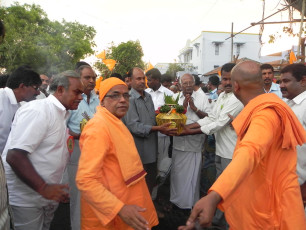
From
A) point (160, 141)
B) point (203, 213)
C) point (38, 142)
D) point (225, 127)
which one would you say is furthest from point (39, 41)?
point (203, 213)

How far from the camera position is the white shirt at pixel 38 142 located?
212 cm

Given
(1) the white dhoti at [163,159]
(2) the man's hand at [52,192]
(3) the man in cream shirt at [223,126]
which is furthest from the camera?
(1) the white dhoti at [163,159]

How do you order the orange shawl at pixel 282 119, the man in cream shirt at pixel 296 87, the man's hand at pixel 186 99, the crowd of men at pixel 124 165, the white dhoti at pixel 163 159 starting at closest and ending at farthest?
the crowd of men at pixel 124 165, the orange shawl at pixel 282 119, the man in cream shirt at pixel 296 87, the man's hand at pixel 186 99, the white dhoti at pixel 163 159

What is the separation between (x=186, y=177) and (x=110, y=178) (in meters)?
2.69

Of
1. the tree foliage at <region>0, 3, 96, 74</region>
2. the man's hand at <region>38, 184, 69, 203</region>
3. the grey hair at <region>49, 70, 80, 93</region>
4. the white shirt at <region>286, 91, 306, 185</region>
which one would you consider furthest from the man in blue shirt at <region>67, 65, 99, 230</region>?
the tree foliage at <region>0, 3, 96, 74</region>

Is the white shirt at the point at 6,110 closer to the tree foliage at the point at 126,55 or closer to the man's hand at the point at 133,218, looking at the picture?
the man's hand at the point at 133,218

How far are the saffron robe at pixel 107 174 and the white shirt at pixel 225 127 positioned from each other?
1.77 metres

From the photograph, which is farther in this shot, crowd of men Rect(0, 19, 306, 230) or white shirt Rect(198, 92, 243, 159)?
white shirt Rect(198, 92, 243, 159)

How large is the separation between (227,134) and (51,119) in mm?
2533

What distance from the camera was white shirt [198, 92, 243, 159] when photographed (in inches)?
147

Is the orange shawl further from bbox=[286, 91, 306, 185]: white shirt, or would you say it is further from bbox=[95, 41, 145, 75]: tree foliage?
bbox=[95, 41, 145, 75]: tree foliage

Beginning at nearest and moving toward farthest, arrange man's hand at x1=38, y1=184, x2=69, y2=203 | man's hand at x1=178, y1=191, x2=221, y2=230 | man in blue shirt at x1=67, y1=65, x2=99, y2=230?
man's hand at x1=178, y1=191, x2=221, y2=230 → man's hand at x1=38, y1=184, x2=69, y2=203 → man in blue shirt at x1=67, y1=65, x2=99, y2=230

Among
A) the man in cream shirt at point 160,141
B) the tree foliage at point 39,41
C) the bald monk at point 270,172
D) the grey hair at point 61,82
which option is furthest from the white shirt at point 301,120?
the tree foliage at point 39,41

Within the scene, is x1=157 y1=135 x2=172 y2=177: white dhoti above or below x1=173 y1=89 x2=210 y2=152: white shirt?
below
